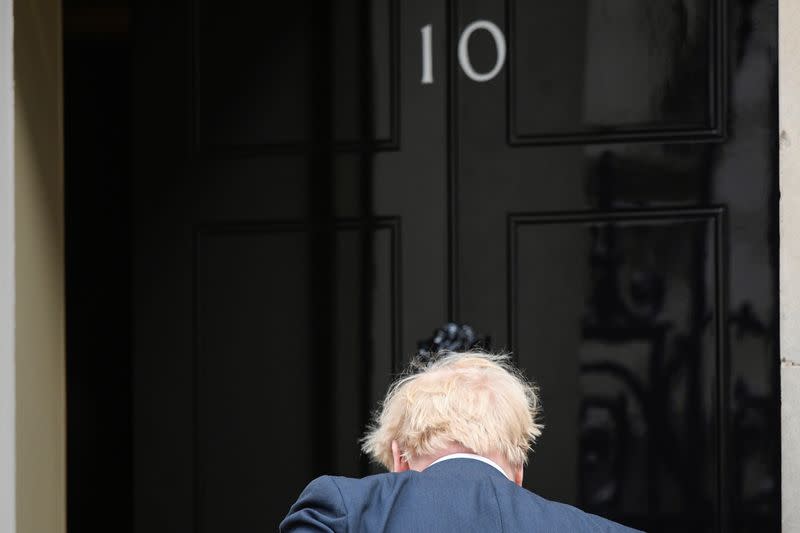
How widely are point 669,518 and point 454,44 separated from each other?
4.92 feet

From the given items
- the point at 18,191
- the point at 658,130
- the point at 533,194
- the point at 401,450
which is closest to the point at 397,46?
the point at 533,194

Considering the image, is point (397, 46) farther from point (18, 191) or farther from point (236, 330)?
point (18, 191)

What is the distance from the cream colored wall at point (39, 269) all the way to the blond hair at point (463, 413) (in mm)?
1185

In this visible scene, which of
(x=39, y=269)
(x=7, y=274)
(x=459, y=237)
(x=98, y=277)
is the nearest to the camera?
(x=7, y=274)

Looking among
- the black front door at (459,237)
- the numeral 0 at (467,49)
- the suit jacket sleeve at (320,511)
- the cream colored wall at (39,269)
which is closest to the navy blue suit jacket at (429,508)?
the suit jacket sleeve at (320,511)

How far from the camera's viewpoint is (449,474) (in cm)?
184

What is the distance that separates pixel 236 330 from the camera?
3.32 meters

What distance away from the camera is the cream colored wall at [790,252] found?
3014 millimetres

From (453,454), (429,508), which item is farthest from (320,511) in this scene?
(453,454)

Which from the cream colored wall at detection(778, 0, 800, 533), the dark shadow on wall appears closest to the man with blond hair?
the cream colored wall at detection(778, 0, 800, 533)

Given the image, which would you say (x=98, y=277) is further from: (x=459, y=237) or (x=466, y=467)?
(x=466, y=467)

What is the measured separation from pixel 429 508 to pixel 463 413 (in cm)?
26

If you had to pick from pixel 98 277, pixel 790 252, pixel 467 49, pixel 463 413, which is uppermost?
pixel 467 49

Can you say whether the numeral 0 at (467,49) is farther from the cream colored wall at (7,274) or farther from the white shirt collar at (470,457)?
the white shirt collar at (470,457)
